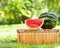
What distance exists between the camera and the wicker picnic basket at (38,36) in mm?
2404

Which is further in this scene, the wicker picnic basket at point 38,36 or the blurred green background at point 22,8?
the wicker picnic basket at point 38,36

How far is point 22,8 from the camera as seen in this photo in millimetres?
2557

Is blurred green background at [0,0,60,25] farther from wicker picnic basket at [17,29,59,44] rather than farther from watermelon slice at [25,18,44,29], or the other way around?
wicker picnic basket at [17,29,59,44]

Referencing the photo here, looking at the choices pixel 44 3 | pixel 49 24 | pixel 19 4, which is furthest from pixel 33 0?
pixel 19 4

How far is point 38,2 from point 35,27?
2.60ft

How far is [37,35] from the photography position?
7.89 ft

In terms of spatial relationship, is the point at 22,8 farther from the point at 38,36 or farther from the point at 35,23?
the point at 38,36

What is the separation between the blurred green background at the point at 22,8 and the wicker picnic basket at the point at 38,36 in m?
0.22

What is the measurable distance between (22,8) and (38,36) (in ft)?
1.23

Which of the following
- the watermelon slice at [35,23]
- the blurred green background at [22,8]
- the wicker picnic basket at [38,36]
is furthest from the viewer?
the watermelon slice at [35,23]

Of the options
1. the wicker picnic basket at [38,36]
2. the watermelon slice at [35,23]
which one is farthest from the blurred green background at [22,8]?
the wicker picnic basket at [38,36]

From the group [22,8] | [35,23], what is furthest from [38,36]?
[22,8]

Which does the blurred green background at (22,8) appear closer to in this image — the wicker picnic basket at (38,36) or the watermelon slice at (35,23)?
the watermelon slice at (35,23)

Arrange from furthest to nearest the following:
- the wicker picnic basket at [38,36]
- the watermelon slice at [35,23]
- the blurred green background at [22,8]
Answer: the watermelon slice at [35,23] → the wicker picnic basket at [38,36] → the blurred green background at [22,8]
